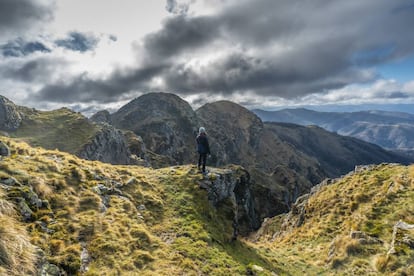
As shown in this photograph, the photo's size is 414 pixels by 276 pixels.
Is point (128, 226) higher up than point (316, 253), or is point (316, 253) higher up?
point (128, 226)

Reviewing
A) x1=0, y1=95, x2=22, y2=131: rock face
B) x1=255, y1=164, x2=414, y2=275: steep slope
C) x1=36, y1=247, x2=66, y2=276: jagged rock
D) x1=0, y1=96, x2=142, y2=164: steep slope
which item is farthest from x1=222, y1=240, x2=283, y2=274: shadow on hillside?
x1=0, y1=95, x2=22, y2=131: rock face

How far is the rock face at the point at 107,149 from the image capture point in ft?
304

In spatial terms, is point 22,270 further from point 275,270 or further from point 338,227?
point 338,227

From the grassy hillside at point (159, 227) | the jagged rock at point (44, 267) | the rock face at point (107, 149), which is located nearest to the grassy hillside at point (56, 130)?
the rock face at point (107, 149)

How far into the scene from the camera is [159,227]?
71.7 feet

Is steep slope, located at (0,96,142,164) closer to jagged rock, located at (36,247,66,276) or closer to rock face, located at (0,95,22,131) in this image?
rock face, located at (0,95,22,131)

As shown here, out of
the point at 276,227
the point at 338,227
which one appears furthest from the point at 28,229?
the point at 276,227

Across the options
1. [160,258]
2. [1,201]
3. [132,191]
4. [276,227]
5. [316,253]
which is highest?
[1,201]

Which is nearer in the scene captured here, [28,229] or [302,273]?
[28,229]

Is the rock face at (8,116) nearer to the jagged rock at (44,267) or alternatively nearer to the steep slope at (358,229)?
the steep slope at (358,229)

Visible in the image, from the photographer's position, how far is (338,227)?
1216 inches

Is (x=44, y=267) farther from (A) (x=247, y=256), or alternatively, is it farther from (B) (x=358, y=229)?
(B) (x=358, y=229)

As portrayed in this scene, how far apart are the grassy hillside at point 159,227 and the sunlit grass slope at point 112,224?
0.22 ft

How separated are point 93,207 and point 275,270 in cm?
1501
